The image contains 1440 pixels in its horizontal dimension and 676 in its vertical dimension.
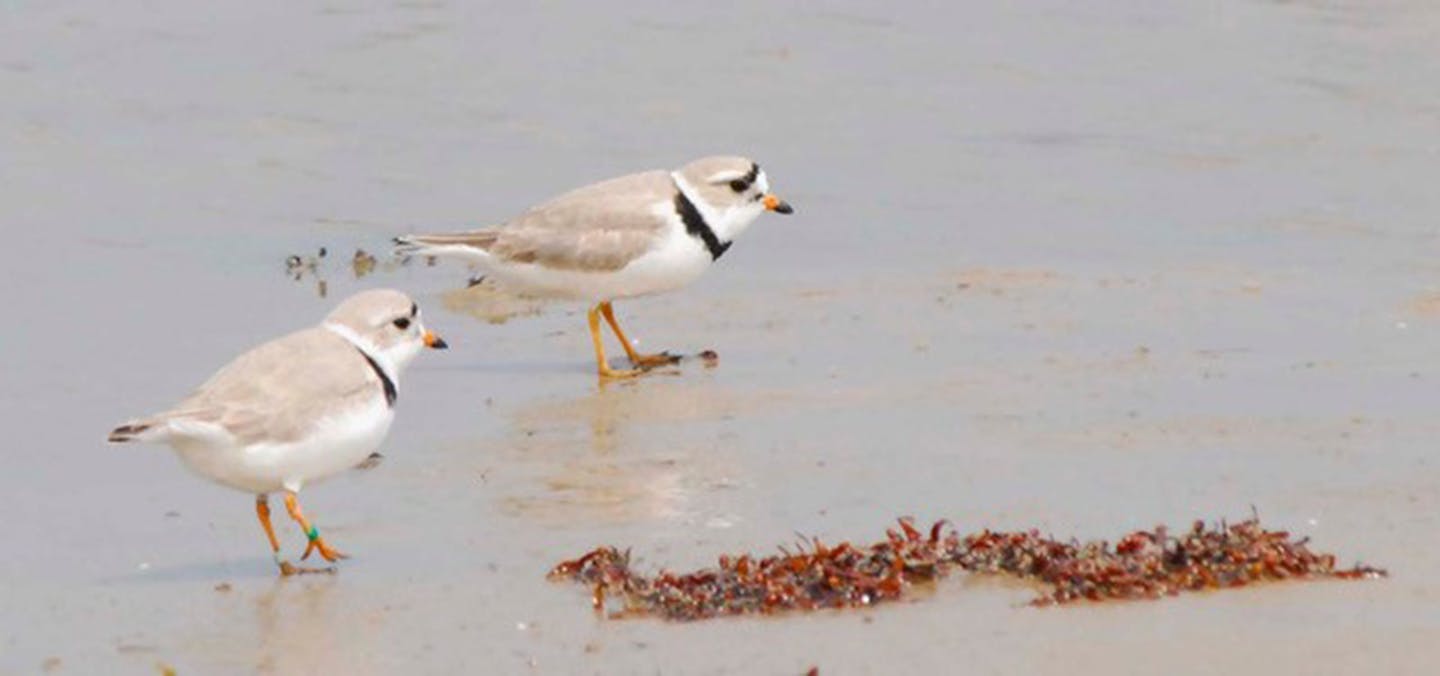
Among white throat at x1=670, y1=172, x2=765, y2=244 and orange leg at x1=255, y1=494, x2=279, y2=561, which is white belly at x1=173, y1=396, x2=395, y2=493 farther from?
white throat at x1=670, y1=172, x2=765, y2=244

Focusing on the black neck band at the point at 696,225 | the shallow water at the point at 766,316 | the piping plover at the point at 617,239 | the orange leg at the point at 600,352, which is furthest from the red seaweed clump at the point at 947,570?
the black neck band at the point at 696,225

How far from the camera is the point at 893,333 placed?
1222 cm

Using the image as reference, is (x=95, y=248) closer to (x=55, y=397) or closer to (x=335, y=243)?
(x=335, y=243)

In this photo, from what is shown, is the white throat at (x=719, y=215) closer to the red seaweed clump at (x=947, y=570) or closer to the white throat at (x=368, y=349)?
the white throat at (x=368, y=349)

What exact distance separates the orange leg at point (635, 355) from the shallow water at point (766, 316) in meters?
0.20

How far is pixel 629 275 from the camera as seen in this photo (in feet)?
41.3

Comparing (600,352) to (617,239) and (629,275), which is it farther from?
(617,239)

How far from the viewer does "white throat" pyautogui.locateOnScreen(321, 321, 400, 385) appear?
9.36 m

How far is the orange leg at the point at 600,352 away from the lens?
39.0 ft

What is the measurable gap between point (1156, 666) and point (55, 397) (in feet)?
17.2

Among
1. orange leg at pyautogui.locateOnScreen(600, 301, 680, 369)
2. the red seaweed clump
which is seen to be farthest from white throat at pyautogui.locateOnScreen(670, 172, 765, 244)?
the red seaweed clump

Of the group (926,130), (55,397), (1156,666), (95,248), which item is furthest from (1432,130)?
(1156,666)

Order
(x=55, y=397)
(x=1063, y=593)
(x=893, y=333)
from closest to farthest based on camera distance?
(x=1063, y=593)
(x=55, y=397)
(x=893, y=333)

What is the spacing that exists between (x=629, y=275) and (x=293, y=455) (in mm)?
3901
